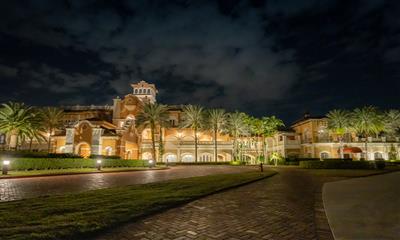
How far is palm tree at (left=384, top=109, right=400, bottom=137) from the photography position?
206 ft

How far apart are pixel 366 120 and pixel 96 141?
193 feet

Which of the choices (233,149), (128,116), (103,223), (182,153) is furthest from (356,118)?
(103,223)

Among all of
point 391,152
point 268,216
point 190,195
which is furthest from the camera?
point 391,152

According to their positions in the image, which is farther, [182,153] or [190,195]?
[182,153]

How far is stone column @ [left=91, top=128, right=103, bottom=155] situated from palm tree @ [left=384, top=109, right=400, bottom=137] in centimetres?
6987

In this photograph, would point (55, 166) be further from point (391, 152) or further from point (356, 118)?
point (391, 152)

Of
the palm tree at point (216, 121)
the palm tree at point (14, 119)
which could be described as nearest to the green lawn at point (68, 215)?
the palm tree at point (14, 119)

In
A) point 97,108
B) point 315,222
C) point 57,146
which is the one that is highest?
point 97,108

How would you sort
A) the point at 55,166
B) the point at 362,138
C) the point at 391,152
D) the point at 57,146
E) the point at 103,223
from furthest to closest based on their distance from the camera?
the point at 362,138
the point at 391,152
the point at 57,146
the point at 55,166
the point at 103,223

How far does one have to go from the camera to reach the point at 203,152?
5584 cm

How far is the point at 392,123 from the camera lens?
63562mm

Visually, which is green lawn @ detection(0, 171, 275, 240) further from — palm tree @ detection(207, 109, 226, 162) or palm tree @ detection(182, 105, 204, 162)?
palm tree @ detection(207, 109, 226, 162)

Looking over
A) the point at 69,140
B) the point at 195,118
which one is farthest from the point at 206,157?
the point at 69,140

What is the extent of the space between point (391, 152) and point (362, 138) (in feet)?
24.3
